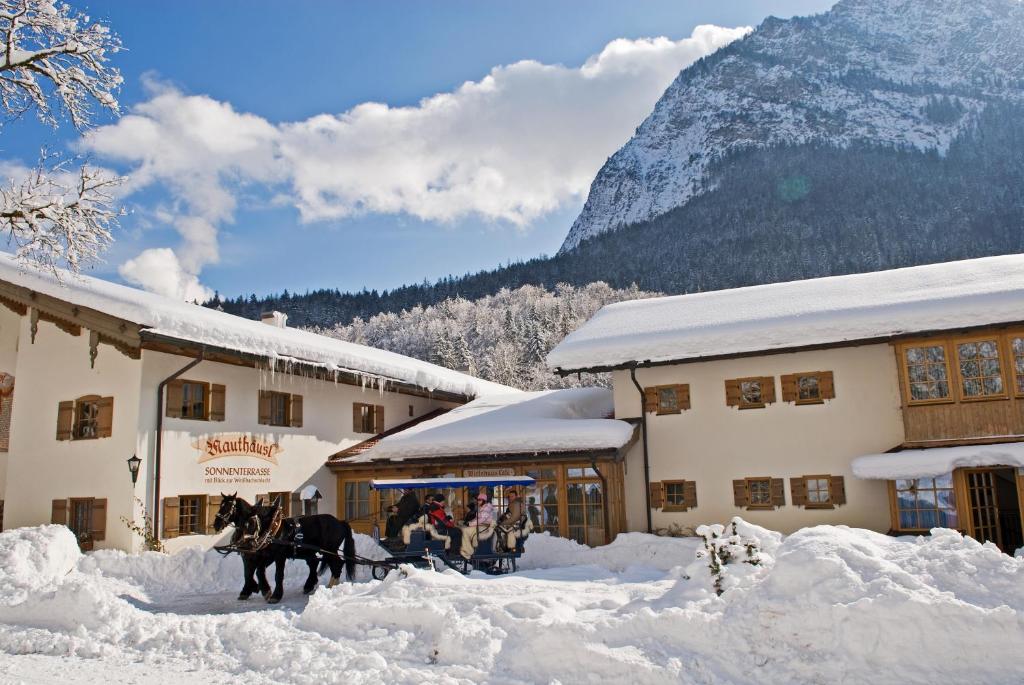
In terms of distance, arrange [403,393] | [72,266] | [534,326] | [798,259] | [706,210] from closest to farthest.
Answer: [72,266] → [403,393] → [534,326] → [798,259] → [706,210]

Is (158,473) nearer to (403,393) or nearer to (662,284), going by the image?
(403,393)

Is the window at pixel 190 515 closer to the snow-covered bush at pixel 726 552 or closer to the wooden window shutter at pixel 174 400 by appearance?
the wooden window shutter at pixel 174 400

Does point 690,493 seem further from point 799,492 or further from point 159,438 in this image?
point 159,438

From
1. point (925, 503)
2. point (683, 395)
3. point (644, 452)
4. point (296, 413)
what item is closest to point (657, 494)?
point (644, 452)

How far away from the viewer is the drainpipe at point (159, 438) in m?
16.9

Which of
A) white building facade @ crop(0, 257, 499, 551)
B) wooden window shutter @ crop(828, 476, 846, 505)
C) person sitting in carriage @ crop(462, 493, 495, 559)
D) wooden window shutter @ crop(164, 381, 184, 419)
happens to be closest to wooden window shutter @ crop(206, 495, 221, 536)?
white building facade @ crop(0, 257, 499, 551)

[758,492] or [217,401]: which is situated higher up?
[217,401]

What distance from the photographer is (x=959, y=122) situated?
161875 millimetres

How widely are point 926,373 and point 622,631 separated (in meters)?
12.2

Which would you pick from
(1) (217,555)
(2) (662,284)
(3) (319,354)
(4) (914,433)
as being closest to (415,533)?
(1) (217,555)

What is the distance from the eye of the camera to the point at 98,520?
1705cm

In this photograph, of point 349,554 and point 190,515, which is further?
point 190,515

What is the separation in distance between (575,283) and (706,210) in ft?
98.0

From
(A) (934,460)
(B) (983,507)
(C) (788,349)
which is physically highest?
(C) (788,349)
